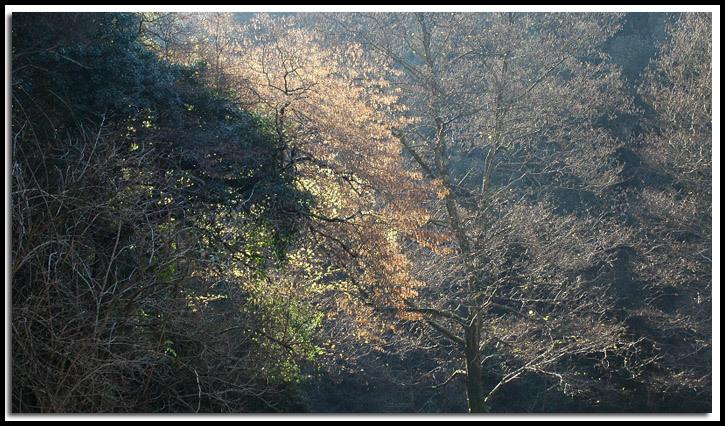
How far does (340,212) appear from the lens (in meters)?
8.00

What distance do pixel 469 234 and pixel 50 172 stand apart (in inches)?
271

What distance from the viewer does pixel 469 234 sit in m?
10.4

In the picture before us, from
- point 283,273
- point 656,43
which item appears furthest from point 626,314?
point 283,273

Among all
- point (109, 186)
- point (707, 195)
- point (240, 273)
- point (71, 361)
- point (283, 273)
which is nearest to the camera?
point (71, 361)

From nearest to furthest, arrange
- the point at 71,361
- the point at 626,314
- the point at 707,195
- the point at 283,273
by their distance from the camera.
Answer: the point at 71,361 < the point at 283,273 < the point at 707,195 < the point at 626,314

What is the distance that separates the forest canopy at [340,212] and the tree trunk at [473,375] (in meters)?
0.04

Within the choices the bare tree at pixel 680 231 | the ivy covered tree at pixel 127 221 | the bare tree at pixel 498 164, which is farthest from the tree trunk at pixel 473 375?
the ivy covered tree at pixel 127 221

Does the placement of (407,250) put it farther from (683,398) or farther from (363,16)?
(683,398)

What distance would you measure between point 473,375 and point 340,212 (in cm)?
413

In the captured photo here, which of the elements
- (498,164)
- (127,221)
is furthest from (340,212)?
(498,164)

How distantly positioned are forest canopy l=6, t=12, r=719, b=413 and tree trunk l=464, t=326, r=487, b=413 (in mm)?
43

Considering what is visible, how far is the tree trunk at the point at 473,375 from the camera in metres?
10.1

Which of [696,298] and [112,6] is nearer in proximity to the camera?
[112,6]

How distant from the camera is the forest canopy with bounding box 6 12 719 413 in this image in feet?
14.9
